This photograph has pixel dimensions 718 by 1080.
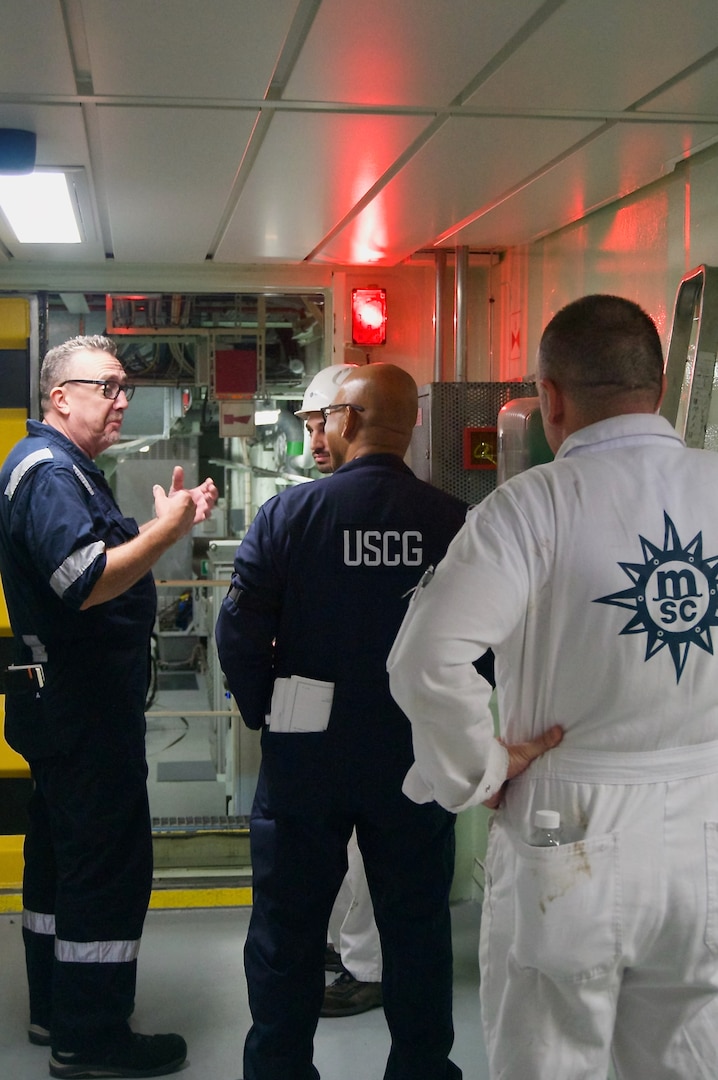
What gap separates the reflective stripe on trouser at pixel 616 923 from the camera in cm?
153

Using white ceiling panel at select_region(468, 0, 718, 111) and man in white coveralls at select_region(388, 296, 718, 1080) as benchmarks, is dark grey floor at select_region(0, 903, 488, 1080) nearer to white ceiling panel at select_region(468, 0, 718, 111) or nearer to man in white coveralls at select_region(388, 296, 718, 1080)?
man in white coveralls at select_region(388, 296, 718, 1080)

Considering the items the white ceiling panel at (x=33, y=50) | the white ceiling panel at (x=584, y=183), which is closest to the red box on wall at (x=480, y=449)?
the white ceiling panel at (x=584, y=183)

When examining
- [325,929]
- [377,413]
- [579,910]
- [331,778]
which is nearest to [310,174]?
[377,413]

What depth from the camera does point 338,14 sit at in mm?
A: 1785

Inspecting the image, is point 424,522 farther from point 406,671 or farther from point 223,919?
point 223,919

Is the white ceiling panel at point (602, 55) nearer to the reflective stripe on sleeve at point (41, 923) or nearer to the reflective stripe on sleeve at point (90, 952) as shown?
the reflective stripe on sleeve at point (90, 952)

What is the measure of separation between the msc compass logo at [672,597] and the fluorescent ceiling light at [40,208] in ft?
7.02

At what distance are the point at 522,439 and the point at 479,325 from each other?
1268 mm

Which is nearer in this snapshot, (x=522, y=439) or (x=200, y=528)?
(x=522, y=439)

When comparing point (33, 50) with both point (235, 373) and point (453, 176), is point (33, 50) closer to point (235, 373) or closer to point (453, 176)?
point (453, 176)

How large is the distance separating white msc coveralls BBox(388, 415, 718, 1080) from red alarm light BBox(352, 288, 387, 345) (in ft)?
8.93

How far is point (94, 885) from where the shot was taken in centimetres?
273

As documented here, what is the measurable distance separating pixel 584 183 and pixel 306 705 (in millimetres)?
1807

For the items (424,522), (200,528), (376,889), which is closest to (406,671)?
(424,522)
